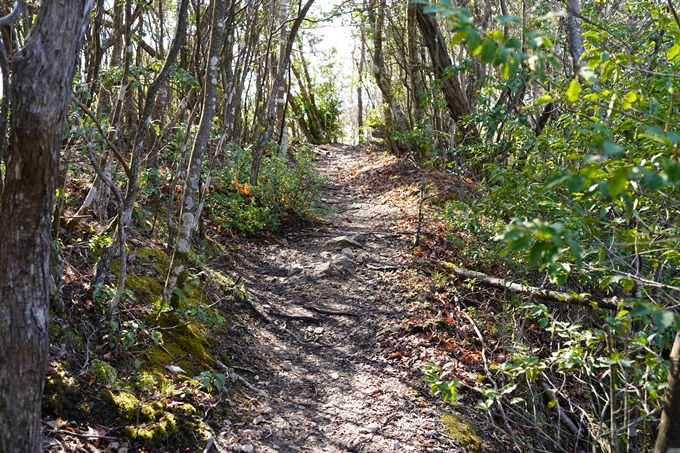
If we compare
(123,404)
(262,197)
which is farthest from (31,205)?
(262,197)

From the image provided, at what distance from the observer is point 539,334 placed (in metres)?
6.75

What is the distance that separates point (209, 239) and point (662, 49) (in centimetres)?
696

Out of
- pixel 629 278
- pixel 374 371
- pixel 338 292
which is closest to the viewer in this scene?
pixel 629 278

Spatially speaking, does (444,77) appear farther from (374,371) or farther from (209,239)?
(374,371)

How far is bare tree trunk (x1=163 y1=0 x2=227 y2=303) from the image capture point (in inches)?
197

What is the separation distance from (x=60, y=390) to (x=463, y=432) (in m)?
3.55

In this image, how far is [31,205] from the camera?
88.0 inches

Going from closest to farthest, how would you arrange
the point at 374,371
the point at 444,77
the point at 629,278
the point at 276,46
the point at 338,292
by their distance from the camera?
the point at 629,278 < the point at 374,371 < the point at 338,292 < the point at 444,77 < the point at 276,46

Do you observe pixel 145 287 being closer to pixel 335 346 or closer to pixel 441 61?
pixel 335 346

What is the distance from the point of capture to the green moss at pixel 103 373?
3.61m

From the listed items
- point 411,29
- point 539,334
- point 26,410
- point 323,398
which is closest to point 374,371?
point 323,398

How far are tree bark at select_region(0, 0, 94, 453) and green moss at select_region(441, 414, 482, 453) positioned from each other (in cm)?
353


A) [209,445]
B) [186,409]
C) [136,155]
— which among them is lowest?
[209,445]

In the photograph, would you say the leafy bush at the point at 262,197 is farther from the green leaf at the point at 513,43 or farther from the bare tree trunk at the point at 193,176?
the green leaf at the point at 513,43
